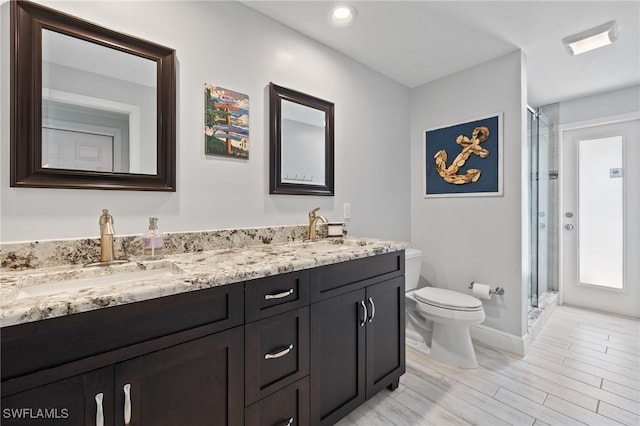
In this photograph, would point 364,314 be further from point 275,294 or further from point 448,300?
point 448,300

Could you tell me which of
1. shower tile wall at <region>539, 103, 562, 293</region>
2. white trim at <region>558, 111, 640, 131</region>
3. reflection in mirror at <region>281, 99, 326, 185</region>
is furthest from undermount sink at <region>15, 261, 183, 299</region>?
white trim at <region>558, 111, 640, 131</region>

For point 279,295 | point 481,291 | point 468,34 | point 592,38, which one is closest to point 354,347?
point 279,295

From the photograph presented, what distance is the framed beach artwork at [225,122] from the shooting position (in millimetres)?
1599

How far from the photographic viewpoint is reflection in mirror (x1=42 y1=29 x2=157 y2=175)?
119 cm

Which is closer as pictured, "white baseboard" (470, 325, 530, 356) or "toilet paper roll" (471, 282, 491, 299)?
"white baseboard" (470, 325, 530, 356)

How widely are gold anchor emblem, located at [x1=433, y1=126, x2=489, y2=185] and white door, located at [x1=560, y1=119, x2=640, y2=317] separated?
1.62 meters

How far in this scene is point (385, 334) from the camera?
1.70m

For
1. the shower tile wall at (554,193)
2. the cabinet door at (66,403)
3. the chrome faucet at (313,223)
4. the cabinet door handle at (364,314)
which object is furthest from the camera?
the shower tile wall at (554,193)

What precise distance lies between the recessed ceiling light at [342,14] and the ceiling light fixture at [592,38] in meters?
1.54

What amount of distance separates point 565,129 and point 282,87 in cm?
331

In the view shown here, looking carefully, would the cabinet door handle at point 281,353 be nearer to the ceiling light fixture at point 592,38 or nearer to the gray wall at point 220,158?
the gray wall at point 220,158

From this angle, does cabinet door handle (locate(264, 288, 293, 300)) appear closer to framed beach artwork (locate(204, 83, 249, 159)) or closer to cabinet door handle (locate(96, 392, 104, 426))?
cabinet door handle (locate(96, 392, 104, 426))

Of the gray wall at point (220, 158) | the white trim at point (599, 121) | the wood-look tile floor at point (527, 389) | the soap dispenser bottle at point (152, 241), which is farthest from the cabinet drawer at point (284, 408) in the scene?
the white trim at point (599, 121)

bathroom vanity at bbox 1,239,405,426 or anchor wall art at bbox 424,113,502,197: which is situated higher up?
anchor wall art at bbox 424,113,502,197
